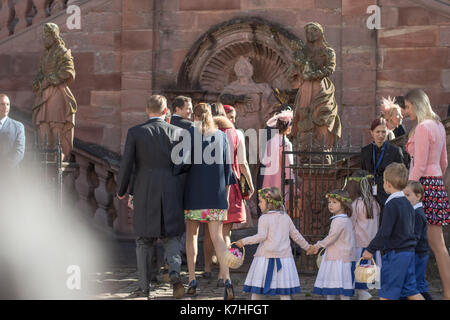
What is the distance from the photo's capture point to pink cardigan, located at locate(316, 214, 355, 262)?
7.75m

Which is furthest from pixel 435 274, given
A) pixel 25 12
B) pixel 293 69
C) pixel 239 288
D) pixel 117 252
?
pixel 25 12

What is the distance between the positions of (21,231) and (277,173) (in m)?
3.30

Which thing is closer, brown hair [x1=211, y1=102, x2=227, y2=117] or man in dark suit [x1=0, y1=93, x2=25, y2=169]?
brown hair [x1=211, y1=102, x2=227, y2=117]

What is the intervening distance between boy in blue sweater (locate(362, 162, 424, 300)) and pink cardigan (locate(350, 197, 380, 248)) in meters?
1.30

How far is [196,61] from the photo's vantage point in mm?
14023

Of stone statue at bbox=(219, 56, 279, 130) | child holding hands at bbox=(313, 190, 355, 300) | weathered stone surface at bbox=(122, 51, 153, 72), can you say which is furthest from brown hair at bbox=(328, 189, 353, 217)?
weathered stone surface at bbox=(122, 51, 153, 72)

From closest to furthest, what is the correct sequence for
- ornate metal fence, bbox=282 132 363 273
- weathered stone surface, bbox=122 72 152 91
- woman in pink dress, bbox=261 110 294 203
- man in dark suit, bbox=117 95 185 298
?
man in dark suit, bbox=117 95 185 298 < ornate metal fence, bbox=282 132 363 273 < woman in pink dress, bbox=261 110 294 203 < weathered stone surface, bbox=122 72 152 91

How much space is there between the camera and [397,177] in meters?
6.89

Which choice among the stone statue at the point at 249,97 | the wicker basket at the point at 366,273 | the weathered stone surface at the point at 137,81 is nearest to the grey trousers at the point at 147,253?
the wicker basket at the point at 366,273

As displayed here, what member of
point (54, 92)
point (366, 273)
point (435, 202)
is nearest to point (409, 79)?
point (54, 92)

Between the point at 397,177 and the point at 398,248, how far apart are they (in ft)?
1.98

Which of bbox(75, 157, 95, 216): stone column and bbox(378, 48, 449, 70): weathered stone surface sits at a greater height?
bbox(378, 48, 449, 70): weathered stone surface

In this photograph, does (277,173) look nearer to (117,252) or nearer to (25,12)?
(117,252)

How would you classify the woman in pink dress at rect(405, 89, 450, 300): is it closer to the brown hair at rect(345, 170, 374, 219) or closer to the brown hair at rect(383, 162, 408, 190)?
the brown hair at rect(345, 170, 374, 219)
